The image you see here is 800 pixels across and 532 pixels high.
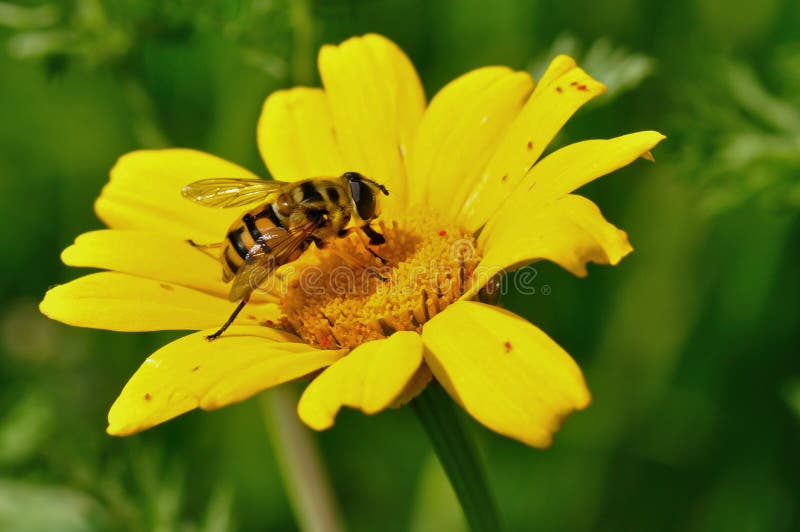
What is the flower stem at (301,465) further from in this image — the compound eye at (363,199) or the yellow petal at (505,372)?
the yellow petal at (505,372)

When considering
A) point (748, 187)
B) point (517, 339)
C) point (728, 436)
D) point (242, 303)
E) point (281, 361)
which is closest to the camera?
point (517, 339)

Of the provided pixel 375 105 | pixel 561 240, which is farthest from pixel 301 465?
pixel 561 240

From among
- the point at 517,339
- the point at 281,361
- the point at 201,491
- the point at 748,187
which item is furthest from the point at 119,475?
the point at 748,187

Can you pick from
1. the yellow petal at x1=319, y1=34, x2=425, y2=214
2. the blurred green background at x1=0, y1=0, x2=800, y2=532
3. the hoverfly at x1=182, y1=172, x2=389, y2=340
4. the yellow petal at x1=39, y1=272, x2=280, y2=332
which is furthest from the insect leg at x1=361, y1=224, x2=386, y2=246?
the blurred green background at x1=0, y1=0, x2=800, y2=532

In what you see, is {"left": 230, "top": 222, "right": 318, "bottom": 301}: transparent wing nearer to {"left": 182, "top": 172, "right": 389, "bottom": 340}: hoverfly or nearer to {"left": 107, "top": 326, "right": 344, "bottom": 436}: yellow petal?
{"left": 182, "top": 172, "right": 389, "bottom": 340}: hoverfly

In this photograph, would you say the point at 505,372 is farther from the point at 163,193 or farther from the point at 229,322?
the point at 163,193

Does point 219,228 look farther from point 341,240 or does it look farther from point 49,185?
point 49,185

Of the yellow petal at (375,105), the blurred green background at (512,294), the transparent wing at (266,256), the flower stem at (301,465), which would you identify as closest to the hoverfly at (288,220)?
the transparent wing at (266,256)
